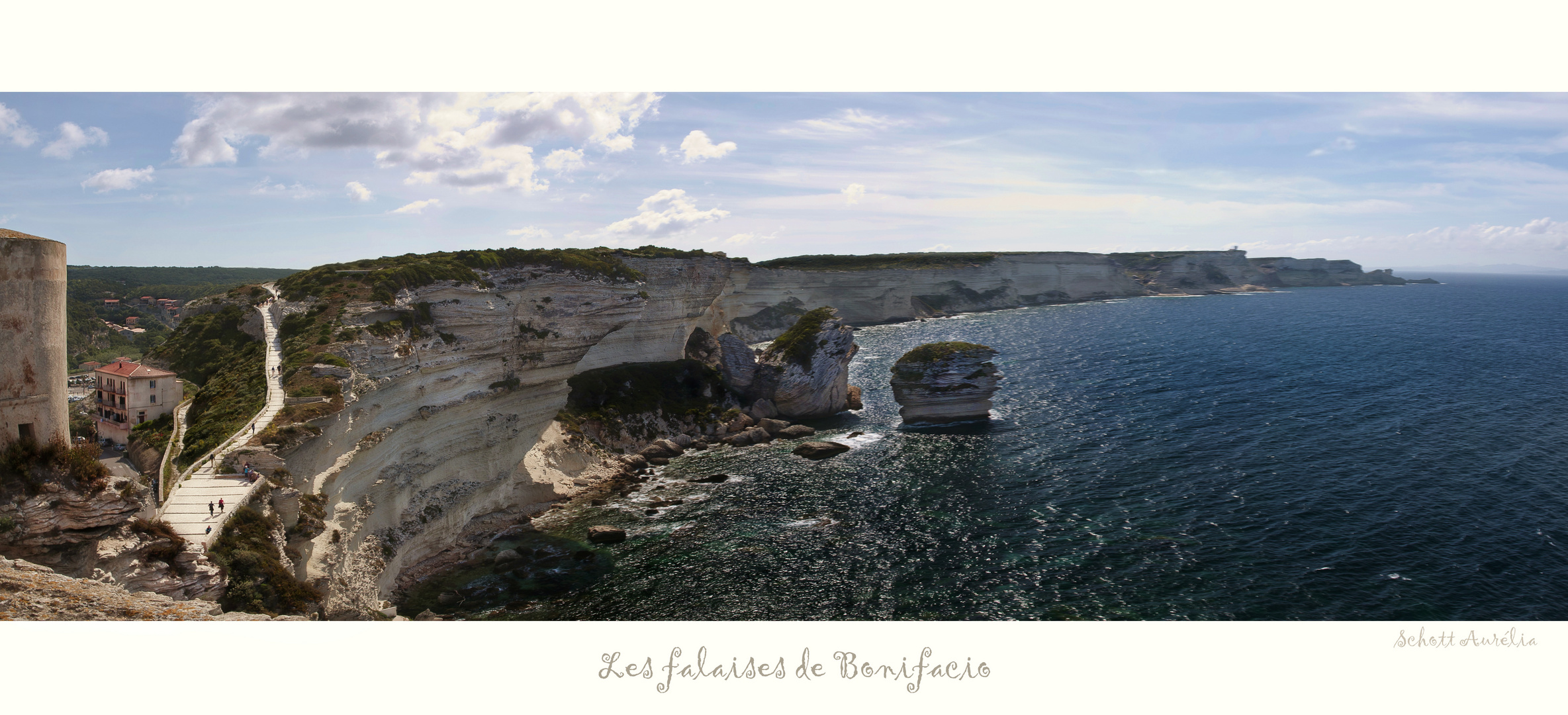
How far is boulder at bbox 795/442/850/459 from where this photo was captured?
53594 mm

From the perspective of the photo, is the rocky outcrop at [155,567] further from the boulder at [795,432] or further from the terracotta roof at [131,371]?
the boulder at [795,432]

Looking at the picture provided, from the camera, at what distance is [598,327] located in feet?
204

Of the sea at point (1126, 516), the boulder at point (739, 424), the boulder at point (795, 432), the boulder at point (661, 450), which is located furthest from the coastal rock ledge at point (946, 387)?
the boulder at point (661, 450)

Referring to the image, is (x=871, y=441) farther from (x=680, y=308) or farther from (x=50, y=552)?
(x=50, y=552)

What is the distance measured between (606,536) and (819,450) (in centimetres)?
2012

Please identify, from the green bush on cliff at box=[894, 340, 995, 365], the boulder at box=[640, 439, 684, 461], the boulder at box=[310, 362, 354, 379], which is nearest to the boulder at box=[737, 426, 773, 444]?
the boulder at box=[640, 439, 684, 461]

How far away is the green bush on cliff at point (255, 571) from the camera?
2125cm

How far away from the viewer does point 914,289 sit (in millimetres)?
154375

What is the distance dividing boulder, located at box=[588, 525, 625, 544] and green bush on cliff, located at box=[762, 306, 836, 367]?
1304 inches

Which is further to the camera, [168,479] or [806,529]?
[806,529]

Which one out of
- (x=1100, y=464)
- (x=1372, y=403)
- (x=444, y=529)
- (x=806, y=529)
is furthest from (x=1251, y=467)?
(x=444, y=529)

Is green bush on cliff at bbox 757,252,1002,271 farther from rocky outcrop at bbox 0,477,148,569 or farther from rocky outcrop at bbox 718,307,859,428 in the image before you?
rocky outcrop at bbox 0,477,148,569

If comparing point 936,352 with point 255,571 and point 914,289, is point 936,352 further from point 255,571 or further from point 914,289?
point 914,289

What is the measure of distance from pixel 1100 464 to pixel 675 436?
34.0 meters
